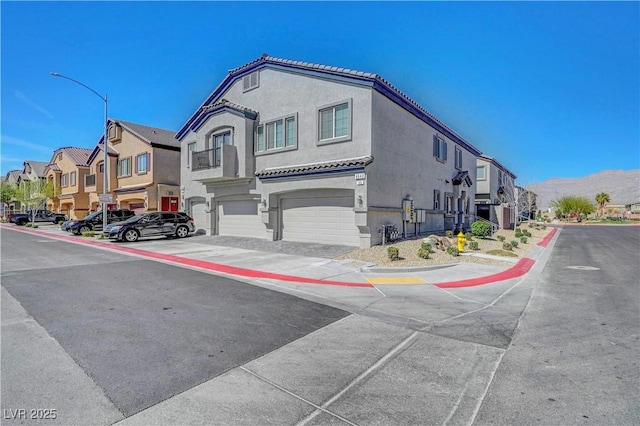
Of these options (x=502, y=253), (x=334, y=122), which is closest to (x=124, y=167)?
(x=334, y=122)

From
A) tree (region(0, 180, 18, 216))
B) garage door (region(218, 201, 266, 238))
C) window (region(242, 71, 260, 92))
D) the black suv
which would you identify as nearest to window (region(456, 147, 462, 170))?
window (region(242, 71, 260, 92))

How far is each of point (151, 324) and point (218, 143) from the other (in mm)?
16295

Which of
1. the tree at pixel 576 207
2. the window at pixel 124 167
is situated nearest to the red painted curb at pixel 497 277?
the window at pixel 124 167

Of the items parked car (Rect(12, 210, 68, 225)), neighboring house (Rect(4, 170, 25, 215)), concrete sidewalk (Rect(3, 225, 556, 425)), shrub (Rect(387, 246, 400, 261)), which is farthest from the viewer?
neighboring house (Rect(4, 170, 25, 215))

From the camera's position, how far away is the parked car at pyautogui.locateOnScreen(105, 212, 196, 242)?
1878 centimetres

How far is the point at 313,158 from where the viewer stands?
15.9 metres

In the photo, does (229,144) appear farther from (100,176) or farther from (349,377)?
(100,176)

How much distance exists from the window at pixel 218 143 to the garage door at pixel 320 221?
4940 millimetres

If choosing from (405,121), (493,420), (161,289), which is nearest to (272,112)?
(405,121)

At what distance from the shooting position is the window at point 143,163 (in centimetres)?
2689

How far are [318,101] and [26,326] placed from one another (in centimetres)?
1366

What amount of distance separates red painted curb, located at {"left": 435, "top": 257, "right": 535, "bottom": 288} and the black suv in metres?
26.0

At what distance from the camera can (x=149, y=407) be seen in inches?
126

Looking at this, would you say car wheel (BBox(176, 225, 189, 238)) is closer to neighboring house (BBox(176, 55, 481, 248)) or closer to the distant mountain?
neighboring house (BBox(176, 55, 481, 248))
